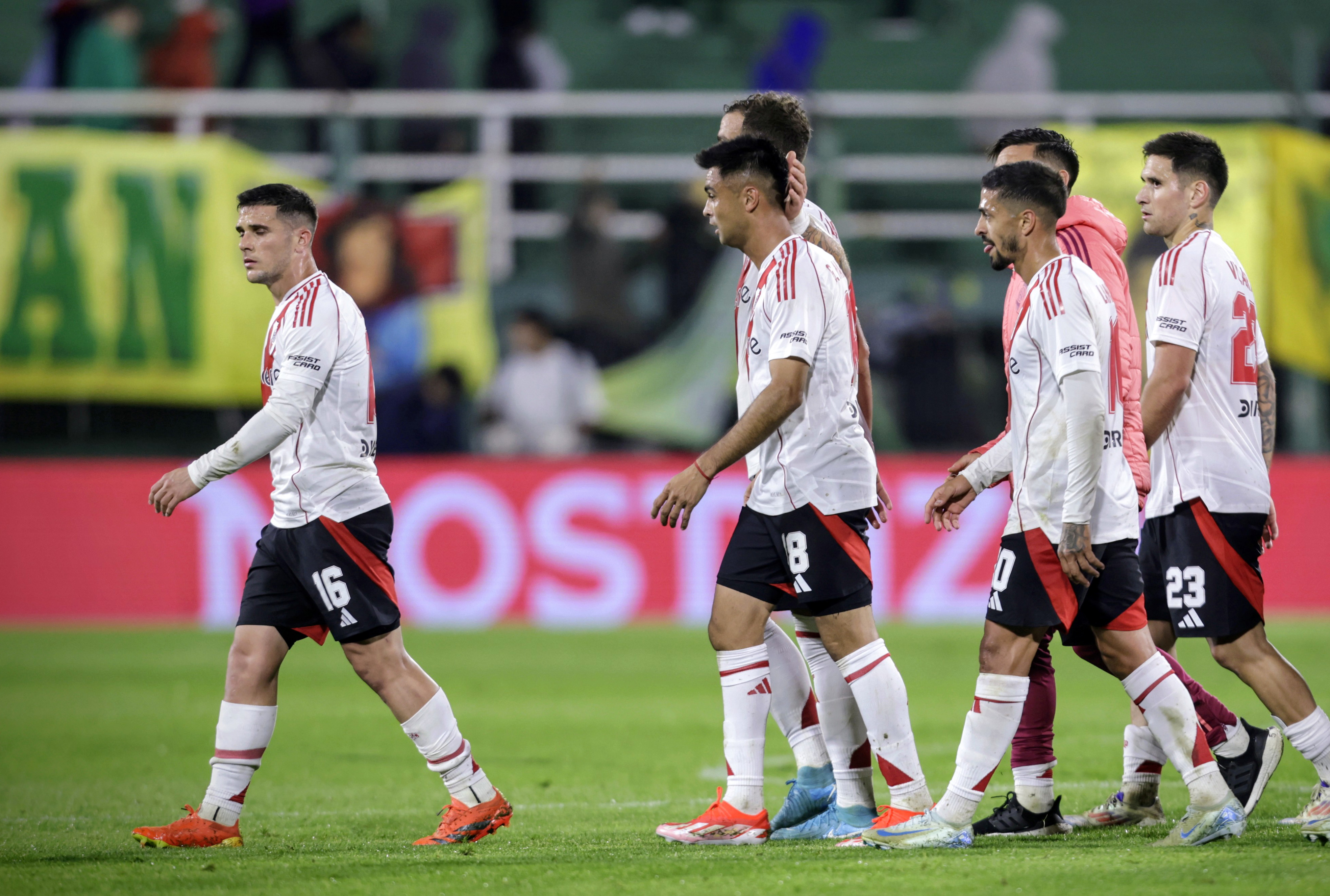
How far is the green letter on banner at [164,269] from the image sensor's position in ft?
42.2

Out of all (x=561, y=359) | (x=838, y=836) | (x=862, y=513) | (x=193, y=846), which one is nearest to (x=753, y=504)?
(x=862, y=513)

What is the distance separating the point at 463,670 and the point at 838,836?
5696 millimetres

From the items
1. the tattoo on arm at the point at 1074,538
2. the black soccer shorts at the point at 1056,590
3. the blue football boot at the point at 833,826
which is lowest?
the blue football boot at the point at 833,826

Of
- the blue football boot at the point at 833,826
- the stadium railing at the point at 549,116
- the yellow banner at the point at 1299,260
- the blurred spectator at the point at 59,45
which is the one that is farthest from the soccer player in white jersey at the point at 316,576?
the blurred spectator at the point at 59,45

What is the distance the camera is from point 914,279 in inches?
542

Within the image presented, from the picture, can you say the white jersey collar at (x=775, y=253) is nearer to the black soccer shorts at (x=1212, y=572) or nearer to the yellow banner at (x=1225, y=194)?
the black soccer shorts at (x=1212, y=572)

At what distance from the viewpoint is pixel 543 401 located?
13273 millimetres

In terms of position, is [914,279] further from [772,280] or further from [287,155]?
[772,280]

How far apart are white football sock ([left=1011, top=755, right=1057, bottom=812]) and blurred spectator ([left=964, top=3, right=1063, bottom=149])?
415 inches

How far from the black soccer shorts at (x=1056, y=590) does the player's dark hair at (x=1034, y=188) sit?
3.25ft

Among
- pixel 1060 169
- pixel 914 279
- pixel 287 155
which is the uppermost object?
pixel 287 155

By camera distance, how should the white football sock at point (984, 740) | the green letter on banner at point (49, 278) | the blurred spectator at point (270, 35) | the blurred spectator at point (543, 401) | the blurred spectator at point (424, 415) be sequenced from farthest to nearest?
the blurred spectator at point (270, 35)
the blurred spectator at point (543, 401)
the blurred spectator at point (424, 415)
the green letter on banner at point (49, 278)
the white football sock at point (984, 740)

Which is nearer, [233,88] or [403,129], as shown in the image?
[403,129]

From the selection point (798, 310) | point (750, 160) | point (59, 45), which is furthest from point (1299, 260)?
point (59, 45)
